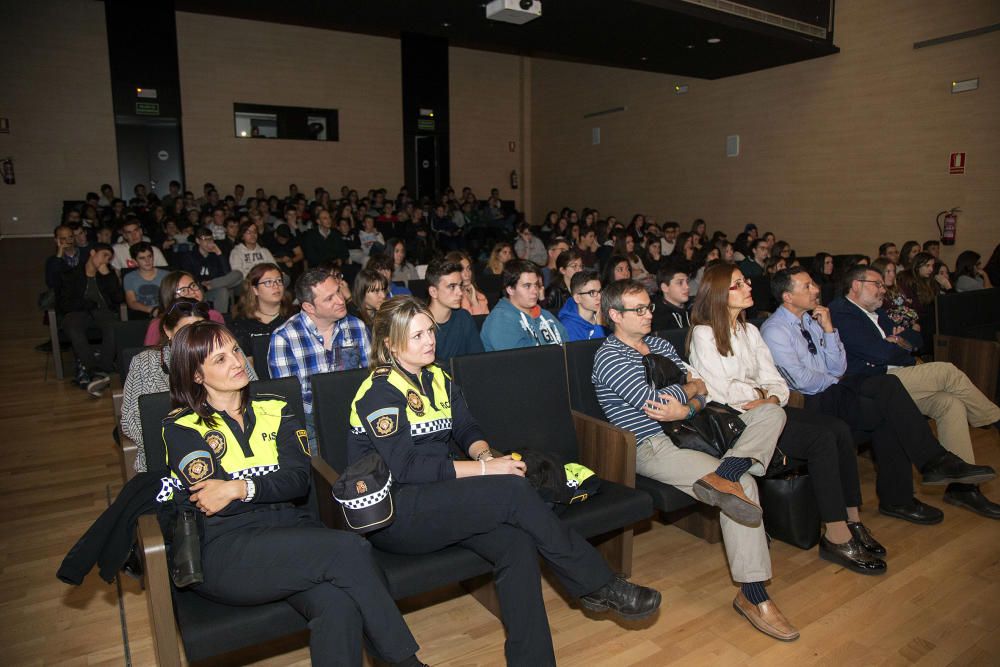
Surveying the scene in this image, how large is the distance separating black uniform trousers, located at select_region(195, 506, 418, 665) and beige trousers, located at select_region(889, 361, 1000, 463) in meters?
2.76

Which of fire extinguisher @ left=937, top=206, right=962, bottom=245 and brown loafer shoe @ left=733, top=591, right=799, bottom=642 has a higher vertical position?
fire extinguisher @ left=937, top=206, right=962, bottom=245

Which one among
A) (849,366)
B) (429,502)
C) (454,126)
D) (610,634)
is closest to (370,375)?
(429,502)

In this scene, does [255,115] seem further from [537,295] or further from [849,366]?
[849,366]

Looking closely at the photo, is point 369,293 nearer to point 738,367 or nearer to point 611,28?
point 738,367

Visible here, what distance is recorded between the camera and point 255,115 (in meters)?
12.2

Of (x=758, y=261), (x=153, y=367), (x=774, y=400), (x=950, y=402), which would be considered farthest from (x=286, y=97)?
(x=950, y=402)

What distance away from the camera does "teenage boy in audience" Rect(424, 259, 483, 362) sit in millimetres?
3285

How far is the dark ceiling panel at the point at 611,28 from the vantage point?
285 inches

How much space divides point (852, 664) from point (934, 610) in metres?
0.53

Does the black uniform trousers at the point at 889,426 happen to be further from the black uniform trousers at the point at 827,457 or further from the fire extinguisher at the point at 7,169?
the fire extinguisher at the point at 7,169

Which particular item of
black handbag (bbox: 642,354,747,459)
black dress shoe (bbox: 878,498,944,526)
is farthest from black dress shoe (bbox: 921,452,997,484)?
black handbag (bbox: 642,354,747,459)

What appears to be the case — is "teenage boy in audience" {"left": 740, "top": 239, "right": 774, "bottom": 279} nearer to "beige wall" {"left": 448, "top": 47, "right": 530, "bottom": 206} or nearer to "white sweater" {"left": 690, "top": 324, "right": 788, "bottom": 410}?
"white sweater" {"left": 690, "top": 324, "right": 788, "bottom": 410}

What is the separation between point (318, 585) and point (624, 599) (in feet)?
2.97

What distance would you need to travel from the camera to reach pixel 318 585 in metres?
1.76
